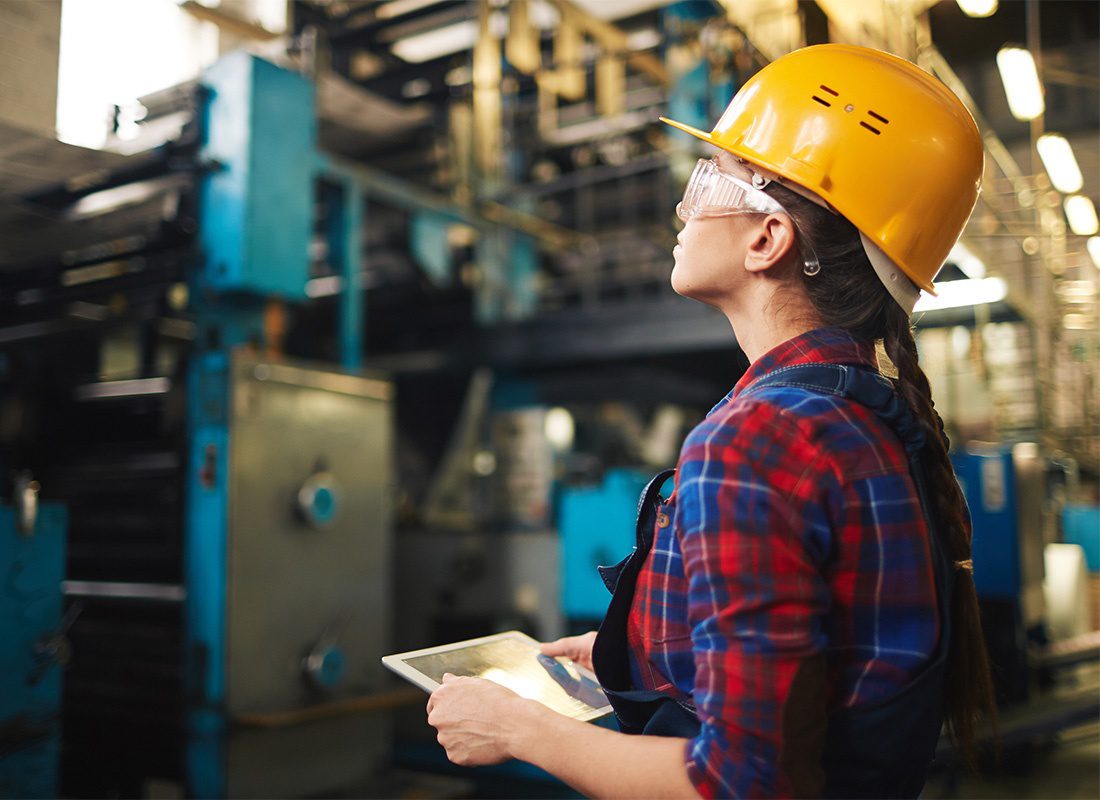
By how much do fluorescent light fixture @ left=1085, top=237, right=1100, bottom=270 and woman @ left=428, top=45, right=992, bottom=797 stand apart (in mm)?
7843

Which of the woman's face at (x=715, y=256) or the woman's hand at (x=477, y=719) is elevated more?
the woman's face at (x=715, y=256)

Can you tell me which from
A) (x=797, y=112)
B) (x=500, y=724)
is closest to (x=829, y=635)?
(x=500, y=724)

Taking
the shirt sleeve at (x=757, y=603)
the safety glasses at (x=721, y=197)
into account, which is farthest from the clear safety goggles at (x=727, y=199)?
the shirt sleeve at (x=757, y=603)

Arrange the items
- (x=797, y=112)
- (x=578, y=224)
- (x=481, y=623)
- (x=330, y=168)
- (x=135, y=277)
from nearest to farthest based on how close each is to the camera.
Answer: (x=797, y=112)
(x=135, y=277)
(x=330, y=168)
(x=481, y=623)
(x=578, y=224)

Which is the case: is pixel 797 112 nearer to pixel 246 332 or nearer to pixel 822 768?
pixel 822 768

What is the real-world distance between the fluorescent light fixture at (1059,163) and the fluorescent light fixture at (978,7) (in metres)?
2.84

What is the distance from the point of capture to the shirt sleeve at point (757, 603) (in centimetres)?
86

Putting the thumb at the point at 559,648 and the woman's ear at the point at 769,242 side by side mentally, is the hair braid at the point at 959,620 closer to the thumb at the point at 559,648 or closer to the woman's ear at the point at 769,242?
the woman's ear at the point at 769,242

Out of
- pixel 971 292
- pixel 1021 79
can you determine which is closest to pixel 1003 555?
pixel 971 292

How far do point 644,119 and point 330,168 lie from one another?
7.64 ft

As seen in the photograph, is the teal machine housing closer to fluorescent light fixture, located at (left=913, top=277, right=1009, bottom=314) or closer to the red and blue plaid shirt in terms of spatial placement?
the red and blue plaid shirt

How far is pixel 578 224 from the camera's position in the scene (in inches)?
270

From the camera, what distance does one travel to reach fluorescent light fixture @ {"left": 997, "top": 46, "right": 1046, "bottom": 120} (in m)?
4.77

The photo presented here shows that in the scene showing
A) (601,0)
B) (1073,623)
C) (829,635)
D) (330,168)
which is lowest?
(1073,623)
